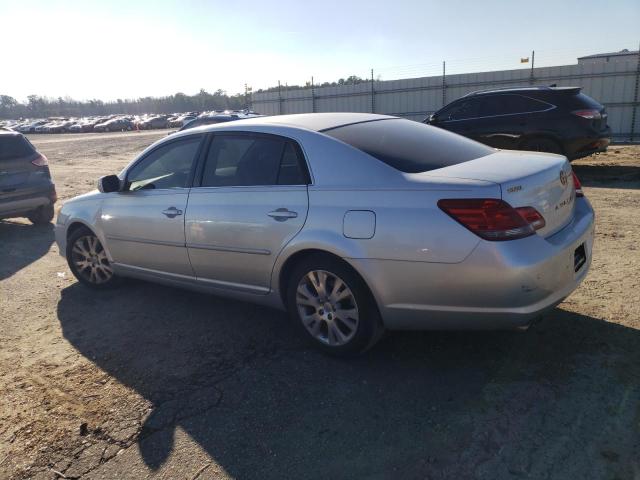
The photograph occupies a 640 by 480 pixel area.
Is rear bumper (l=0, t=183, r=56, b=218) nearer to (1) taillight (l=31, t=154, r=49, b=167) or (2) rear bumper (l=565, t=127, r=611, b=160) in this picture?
(1) taillight (l=31, t=154, r=49, b=167)

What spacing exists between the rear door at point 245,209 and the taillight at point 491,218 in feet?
3.45

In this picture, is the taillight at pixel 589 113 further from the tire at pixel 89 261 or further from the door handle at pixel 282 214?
the tire at pixel 89 261

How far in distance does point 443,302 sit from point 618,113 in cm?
1663

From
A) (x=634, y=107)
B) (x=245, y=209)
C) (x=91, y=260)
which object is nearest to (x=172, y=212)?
(x=245, y=209)

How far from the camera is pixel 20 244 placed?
756 cm

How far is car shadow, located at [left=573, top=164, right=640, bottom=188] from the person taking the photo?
952cm

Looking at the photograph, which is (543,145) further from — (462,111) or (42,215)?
(42,215)

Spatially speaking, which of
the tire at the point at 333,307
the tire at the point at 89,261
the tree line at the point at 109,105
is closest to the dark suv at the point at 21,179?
the tire at the point at 89,261

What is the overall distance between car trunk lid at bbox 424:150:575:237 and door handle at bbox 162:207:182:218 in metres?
2.12

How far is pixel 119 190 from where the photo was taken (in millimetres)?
4898

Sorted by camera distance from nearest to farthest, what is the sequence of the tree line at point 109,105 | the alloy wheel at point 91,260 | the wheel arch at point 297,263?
the wheel arch at point 297,263, the alloy wheel at point 91,260, the tree line at point 109,105

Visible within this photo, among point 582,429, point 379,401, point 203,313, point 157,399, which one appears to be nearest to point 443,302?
point 379,401

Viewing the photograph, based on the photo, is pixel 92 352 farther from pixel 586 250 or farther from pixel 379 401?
pixel 586 250

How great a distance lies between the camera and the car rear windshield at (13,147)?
805cm
